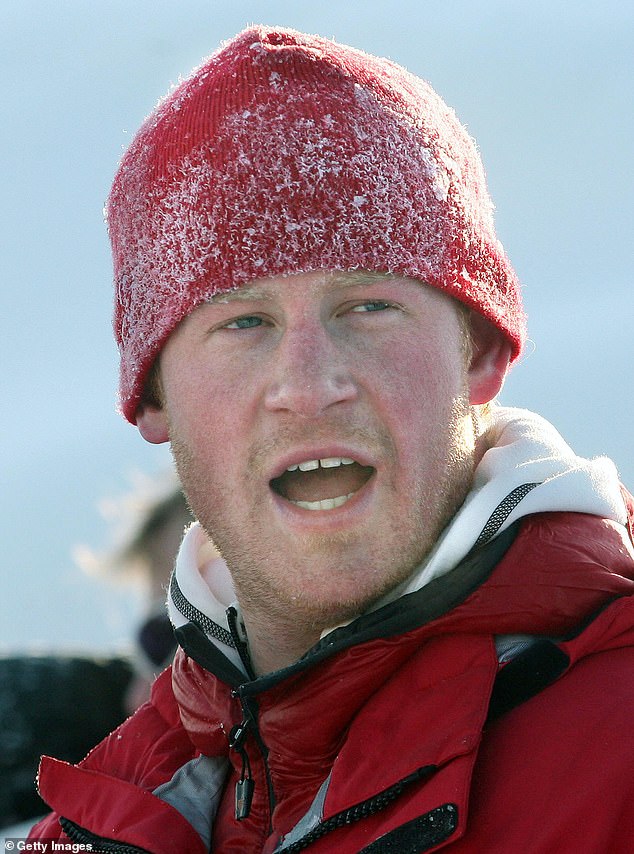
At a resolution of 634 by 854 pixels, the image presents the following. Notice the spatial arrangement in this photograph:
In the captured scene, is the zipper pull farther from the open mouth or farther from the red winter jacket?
the open mouth

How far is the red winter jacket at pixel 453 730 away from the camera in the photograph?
1.56 meters

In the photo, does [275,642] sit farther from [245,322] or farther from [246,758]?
[245,322]

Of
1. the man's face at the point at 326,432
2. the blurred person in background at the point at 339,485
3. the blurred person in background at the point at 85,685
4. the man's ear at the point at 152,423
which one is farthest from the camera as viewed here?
the blurred person in background at the point at 85,685

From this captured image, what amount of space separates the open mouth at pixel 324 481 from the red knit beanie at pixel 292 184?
368 mm

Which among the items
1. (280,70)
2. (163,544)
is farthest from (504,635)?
(163,544)

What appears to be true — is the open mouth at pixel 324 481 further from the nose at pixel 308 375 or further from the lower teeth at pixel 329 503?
the nose at pixel 308 375

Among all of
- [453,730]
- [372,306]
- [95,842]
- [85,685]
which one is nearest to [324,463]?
[372,306]

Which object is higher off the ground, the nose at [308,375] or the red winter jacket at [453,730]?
the nose at [308,375]

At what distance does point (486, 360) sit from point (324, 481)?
517 mm

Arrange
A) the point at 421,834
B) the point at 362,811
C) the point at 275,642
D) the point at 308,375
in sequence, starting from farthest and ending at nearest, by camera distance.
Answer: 1. the point at 275,642
2. the point at 308,375
3. the point at 362,811
4. the point at 421,834

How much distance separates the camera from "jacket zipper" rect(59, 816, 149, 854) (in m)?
1.95

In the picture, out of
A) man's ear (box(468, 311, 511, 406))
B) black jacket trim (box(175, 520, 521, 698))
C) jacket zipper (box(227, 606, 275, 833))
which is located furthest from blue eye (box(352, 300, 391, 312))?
jacket zipper (box(227, 606, 275, 833))

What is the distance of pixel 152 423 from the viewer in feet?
8.30

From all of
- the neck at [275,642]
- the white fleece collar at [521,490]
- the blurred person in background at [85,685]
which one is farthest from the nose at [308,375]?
the blurred person in background at [85,685]
